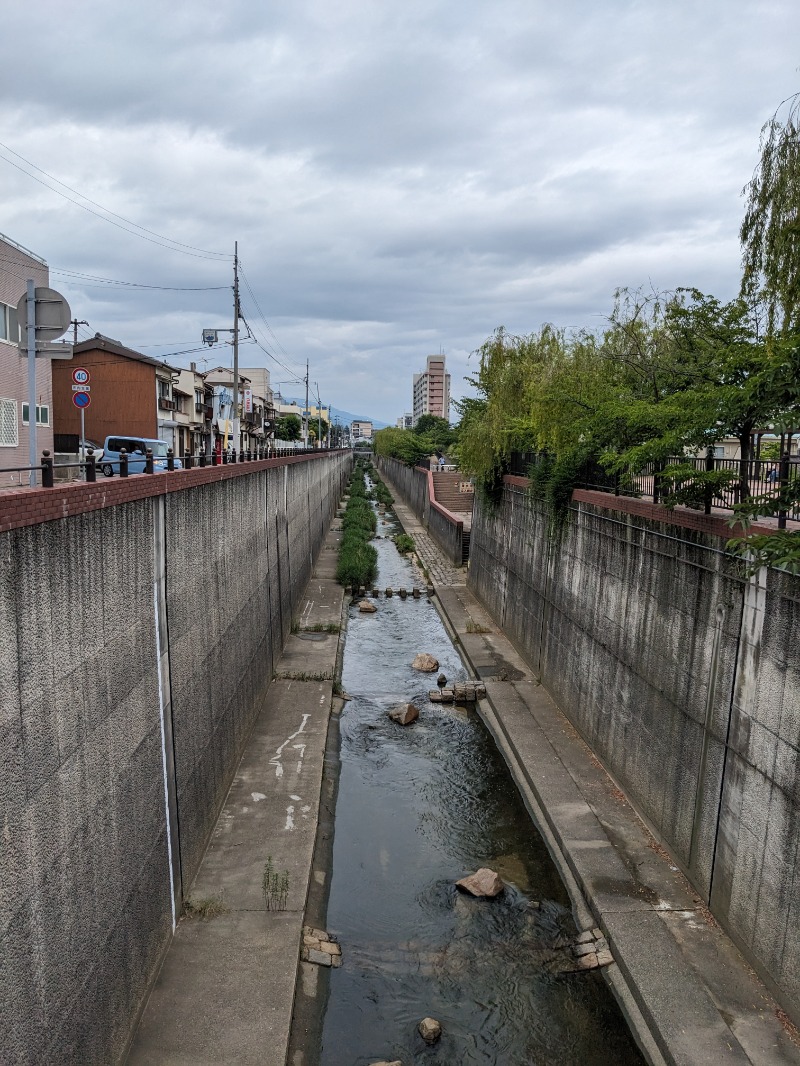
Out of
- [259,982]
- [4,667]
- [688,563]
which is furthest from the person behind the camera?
[688,563]

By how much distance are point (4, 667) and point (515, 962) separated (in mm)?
6925

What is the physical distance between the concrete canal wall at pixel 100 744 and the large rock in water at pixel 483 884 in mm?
3483

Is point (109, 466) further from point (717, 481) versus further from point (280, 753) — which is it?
point (717, 481)

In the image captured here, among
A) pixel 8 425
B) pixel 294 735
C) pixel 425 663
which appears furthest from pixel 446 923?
pixel 8 425

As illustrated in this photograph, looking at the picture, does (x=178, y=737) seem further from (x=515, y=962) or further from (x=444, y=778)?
(x=444, y=778)

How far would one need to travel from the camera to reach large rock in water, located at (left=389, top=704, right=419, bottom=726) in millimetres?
16416

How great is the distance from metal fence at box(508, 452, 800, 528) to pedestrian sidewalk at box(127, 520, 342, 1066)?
680cm

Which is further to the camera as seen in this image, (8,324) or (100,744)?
(8,324)

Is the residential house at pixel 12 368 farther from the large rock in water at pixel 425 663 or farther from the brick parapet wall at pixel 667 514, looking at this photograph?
the brick parapet wall at pixel 667 514

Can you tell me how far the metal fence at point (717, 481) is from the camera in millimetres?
8227

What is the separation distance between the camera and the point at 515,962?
8.95 metres

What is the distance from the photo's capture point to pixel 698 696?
9.87 metres

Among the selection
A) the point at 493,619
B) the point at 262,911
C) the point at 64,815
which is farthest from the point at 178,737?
the point at 493,619

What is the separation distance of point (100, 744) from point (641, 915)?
21.1 feet
